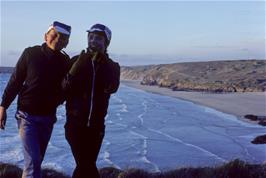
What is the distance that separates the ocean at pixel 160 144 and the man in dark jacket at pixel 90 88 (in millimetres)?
6318

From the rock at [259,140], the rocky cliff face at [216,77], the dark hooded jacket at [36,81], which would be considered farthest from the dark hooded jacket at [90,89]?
the rocky cliff face at [216,77]

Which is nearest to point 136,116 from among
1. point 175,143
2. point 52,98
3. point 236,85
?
point 175,143

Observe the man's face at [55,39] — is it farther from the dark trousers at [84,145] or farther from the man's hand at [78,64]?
the dark trousers at [84,145]

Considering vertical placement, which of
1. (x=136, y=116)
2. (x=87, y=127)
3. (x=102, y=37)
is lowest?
(x=136, y=116)

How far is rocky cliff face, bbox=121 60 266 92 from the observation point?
59375 millimetres

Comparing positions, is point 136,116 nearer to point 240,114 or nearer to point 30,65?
point 240,114

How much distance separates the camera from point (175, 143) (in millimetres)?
17719

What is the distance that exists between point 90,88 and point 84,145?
22.3 inches

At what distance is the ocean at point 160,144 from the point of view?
1345 cm

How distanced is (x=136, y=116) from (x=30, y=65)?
2371 centimetres

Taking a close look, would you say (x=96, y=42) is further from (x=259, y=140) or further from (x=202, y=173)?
(x=259, y=140)

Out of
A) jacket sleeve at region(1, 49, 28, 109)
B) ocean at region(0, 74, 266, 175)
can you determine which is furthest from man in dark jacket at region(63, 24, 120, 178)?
ocean at region(0, 74, 266, 175)

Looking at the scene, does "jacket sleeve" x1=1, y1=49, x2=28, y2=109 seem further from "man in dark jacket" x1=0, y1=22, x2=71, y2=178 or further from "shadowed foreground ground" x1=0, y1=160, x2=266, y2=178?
"shadowed foreground ground" x1=0, y1=160, x2=266, y2=178

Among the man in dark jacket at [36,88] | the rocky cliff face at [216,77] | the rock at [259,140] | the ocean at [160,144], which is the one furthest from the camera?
the rocky cliff face at [216,77]
